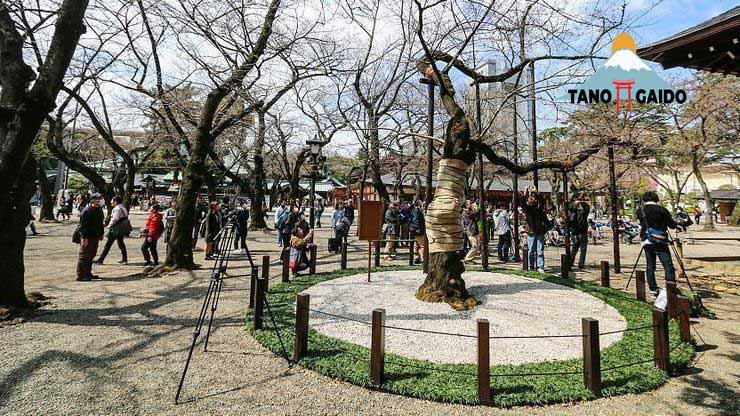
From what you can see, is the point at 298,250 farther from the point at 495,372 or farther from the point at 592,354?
the point at 592,354

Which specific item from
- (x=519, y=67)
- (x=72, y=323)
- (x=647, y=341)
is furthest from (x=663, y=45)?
(x=72, y=323)

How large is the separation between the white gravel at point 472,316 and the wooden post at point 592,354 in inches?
30.1

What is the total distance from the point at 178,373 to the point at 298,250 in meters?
5.18

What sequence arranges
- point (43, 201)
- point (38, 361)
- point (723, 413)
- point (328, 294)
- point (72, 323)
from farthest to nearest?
point (43, 201)
point (328, 294)
point (72, 323)
point (38, 361)
point (723, 413)

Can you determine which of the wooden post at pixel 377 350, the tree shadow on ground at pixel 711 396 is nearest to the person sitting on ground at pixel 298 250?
the wooden post at pixel 377 350

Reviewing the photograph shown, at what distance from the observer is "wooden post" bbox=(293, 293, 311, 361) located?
13.8 ft

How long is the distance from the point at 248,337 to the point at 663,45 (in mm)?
6795

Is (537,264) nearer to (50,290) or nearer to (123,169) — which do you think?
(50,290)

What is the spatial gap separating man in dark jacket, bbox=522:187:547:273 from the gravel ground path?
12.6 ft

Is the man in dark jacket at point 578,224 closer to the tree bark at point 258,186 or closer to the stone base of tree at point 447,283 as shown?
the stone base of tree at point 447,283

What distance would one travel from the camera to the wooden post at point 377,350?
3.70 meters

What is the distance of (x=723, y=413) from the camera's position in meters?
3.29

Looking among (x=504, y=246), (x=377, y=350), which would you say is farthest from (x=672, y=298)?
(x=504, y=246)

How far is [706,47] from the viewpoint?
474cm
